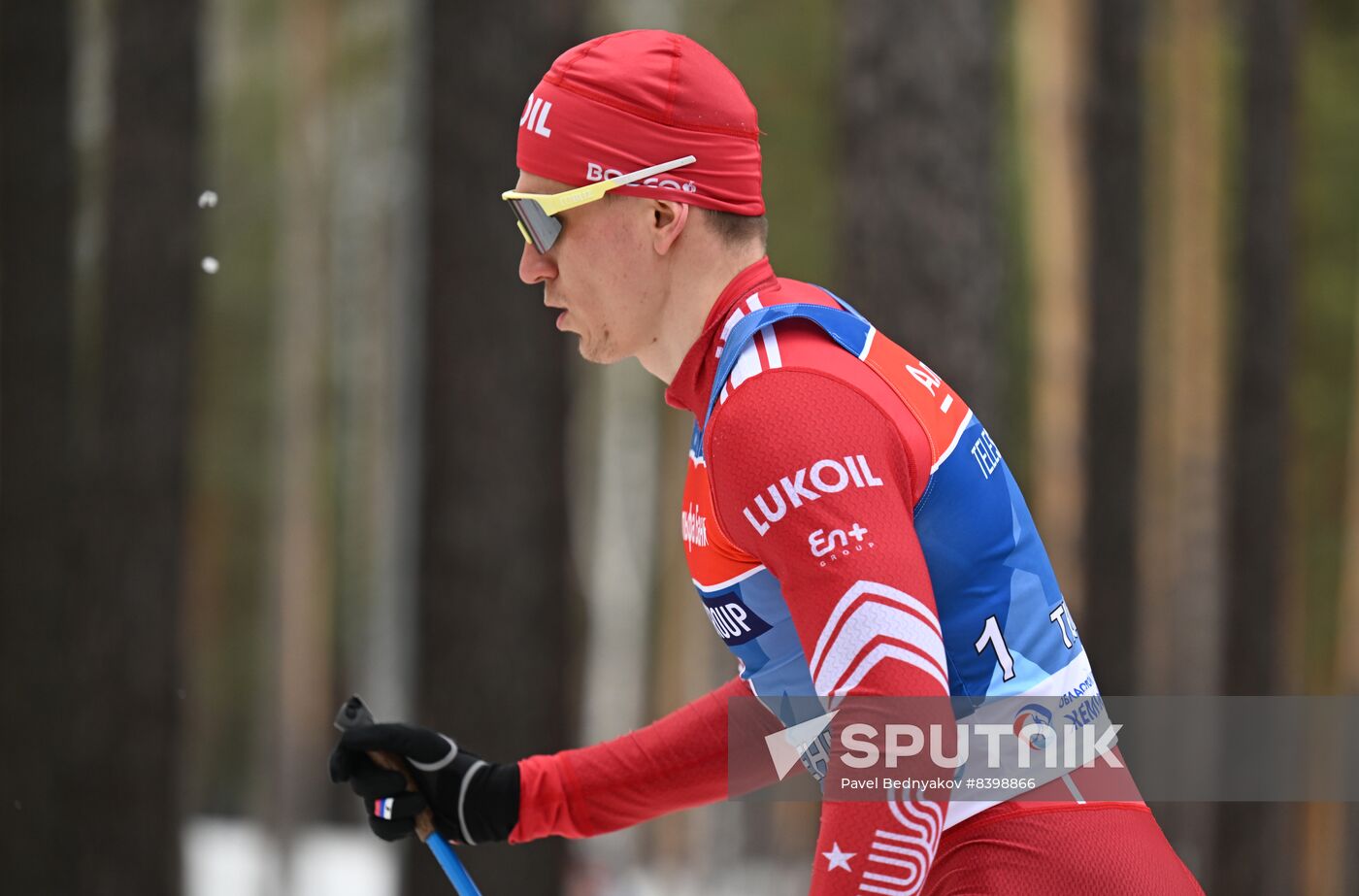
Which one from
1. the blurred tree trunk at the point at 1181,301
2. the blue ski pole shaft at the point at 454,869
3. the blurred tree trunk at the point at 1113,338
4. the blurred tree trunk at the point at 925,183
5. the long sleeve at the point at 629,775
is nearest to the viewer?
the blue ski pole shaft at the point at 454,869

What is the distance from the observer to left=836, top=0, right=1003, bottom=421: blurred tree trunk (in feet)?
19.7

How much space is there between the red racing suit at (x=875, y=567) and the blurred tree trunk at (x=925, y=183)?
352 cm

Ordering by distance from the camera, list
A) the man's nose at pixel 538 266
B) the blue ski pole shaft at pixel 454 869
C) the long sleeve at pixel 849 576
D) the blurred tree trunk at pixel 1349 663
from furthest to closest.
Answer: the blurred tree trunk at pixel 1349 663 < the blue ski pole shaft at pixel 454 869 < the man's nose at pixel 538 266 < the long sleeve at pixel 849 576

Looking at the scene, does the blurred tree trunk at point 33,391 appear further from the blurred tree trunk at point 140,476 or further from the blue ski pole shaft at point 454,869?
the blue ski pole shaft at point 454,869

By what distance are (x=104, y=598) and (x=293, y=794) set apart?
48.4 feet

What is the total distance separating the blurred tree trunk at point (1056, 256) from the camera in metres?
13.7

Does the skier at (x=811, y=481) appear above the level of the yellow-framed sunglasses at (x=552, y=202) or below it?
below

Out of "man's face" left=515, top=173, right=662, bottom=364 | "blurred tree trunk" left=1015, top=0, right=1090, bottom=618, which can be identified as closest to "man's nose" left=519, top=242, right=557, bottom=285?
"man's face" left=515, top=173, right=662, bottom=364

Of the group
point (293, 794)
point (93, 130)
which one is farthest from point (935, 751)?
point (293, 794)

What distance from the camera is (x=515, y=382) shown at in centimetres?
761

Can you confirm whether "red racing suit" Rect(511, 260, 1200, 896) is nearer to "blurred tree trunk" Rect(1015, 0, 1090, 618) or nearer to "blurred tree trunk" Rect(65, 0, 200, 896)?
"blurred tree trunk" Rect(65, 0, 200, 896)

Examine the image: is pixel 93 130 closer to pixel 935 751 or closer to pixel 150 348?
pixel 150 348

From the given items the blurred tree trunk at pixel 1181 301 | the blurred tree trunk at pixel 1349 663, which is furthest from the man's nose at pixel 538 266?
the blurred tree trunk at pixel 1181 301

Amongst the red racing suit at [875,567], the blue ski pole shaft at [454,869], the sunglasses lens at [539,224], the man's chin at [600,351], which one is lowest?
the blue ski pole shaft at [454,869]
